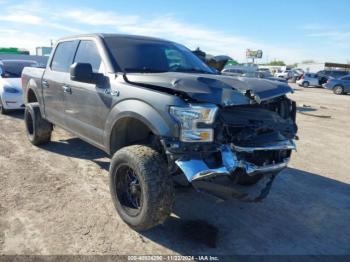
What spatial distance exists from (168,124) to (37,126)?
12.5 ft

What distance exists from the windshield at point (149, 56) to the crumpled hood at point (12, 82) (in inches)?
219

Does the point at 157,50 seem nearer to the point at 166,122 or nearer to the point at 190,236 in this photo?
the point at 166,122

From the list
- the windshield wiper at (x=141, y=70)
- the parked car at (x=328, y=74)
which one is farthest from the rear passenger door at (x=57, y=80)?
the parked car at (x=328, y=74)

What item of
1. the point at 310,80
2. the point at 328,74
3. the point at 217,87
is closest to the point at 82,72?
Result: the point at 217,87

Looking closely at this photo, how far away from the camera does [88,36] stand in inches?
191

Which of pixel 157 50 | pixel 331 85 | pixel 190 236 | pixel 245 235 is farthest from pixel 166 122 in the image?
pixel 331 85

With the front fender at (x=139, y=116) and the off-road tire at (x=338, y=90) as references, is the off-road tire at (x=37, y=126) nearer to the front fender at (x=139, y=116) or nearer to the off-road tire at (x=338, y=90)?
the front fender at (x=139, y=116)

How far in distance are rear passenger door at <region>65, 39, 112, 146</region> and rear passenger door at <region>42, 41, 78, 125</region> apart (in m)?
0.23

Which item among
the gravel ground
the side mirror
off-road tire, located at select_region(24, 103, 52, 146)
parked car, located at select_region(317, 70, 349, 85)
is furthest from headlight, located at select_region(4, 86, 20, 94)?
parked car, located at select_region(317, 70, 349, 85)

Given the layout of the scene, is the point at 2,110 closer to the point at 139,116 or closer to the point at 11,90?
the point at 11,90

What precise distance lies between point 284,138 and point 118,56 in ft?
7.07

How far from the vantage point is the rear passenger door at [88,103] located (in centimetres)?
422

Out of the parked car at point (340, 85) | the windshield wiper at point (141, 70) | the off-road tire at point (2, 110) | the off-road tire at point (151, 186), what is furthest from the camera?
the parked car at point (340, 85)

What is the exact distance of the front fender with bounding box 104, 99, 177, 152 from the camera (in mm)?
3311
